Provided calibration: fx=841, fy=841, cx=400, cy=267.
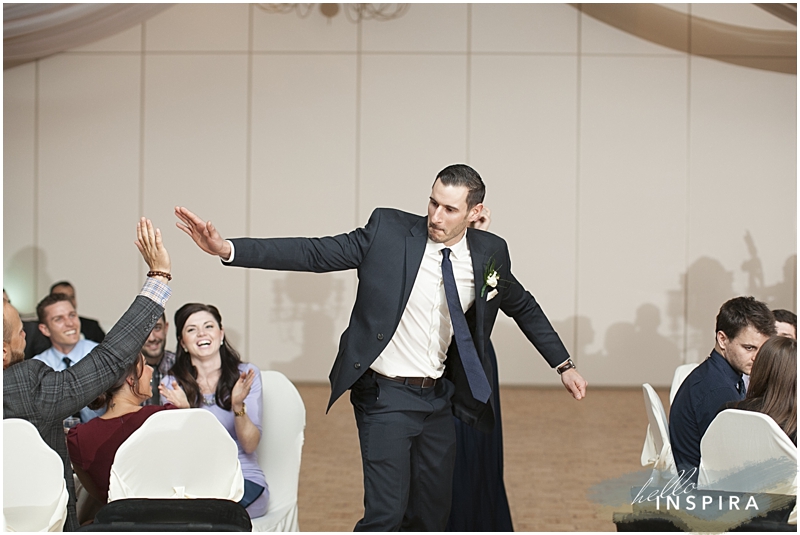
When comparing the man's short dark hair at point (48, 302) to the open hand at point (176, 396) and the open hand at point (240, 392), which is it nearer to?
the open hand at point (176, 396)

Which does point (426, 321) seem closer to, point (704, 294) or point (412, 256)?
point (412, 256)

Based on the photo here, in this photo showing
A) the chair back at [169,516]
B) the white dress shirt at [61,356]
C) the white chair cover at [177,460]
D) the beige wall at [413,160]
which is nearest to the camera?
the chair back at [169,516]

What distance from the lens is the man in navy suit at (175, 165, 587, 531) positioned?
292 cm

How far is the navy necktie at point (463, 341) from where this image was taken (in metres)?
2.99

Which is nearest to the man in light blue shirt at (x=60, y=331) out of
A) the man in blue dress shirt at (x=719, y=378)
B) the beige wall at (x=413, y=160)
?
the man in blue dress shirt at (x=719, y=378)

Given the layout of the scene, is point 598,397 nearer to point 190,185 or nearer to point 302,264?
point 190,185

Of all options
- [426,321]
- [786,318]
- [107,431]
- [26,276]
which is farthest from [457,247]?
[26,276]

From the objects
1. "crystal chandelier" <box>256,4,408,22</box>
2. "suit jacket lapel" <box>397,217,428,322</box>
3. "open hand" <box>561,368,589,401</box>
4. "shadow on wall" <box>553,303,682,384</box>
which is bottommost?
"shadow on wall" <box>553,303,682,384</box>

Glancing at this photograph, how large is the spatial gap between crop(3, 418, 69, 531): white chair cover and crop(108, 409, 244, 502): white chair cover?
17 centimetres

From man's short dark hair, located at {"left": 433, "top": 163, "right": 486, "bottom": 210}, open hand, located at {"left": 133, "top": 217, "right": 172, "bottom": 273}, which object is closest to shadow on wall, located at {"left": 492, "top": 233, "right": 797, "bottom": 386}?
man's short dark hair, located at {"left": 433, "top": 163, "right": 486, "bottom": 210}

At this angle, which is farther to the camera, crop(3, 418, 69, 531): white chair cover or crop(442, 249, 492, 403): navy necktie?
crop(442, 249, 492, 403): navy necktie

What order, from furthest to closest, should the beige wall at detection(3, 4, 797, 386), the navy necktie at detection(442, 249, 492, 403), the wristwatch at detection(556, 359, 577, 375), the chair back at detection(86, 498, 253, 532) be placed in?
the beige wall at detection(3, 4, 797, 386) → the wristwatch at detection(556, 359, 577, 375) → the navy necktie at detection(442, 249, 492, 403) → the chair back at detection(86, 498, 253, 532)

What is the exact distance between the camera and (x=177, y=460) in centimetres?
250

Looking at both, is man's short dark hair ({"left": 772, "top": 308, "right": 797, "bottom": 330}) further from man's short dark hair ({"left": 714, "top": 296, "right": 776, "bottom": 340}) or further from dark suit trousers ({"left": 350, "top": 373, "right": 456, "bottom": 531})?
dark suit trousers ({"left": 350, "top": 373, "right": 456, "bottom": 531})
